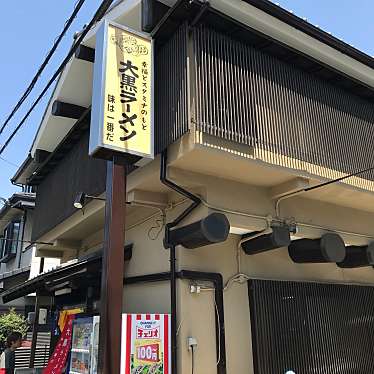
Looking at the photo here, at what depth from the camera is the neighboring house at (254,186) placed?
6.01 m

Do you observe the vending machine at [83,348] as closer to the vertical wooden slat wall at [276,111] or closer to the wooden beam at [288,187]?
the wooden beam at [288,187]

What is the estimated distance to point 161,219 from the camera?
7.18 meters

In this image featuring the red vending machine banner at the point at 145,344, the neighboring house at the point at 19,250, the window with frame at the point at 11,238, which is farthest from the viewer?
the window with frame at the point at 11,238

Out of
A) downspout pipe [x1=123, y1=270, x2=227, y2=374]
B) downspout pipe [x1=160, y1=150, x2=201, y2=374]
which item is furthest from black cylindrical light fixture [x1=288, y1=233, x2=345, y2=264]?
downspout pipe [x1=160, y1=150, x2=201, y2=374]

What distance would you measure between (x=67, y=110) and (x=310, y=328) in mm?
7042

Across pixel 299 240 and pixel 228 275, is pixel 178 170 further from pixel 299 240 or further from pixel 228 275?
pixel 299 240

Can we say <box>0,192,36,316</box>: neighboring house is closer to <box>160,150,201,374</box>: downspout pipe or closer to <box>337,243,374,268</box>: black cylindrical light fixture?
<box>160,150,201,374</box>: downspout pipe

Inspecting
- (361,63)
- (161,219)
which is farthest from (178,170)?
(361,63)

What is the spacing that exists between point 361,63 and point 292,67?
1.61 metres

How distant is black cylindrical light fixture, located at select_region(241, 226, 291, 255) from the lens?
6.46 metres

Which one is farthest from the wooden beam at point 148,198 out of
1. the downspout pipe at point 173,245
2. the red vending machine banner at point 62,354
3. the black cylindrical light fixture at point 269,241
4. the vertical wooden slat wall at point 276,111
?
the red vending machine banner at point 62,354

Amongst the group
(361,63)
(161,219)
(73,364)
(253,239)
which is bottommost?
(73,364)

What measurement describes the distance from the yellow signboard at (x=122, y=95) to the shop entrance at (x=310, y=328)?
327 centimetres

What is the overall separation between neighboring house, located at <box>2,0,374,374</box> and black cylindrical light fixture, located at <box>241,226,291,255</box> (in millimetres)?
41
